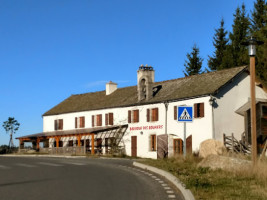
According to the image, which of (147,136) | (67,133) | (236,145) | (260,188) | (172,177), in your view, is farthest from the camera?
(67,133)

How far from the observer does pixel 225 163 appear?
17.4 metres

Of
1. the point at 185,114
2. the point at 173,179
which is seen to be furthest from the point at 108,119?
the point at 173,179

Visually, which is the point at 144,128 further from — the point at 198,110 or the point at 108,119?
the point at 198,110

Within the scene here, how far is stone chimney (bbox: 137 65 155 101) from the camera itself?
45.2 m

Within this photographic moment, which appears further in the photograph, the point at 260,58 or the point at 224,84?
the point at 260,58

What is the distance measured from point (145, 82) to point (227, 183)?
32.7m

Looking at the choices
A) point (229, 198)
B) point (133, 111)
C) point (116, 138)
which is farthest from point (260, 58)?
point (229, 198)

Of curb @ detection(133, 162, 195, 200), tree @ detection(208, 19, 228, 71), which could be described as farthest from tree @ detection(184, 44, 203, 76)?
curb @ detection(133, 162, 195, 200)

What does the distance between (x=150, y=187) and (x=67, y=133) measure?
38303 millimetres

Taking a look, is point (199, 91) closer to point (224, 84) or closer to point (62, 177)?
point (224, 84)

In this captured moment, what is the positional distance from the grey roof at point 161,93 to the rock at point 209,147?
170 inches

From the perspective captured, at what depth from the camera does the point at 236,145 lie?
36.7 meters

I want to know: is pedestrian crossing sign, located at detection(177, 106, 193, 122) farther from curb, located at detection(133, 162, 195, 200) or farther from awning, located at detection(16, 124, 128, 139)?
awning, located at detection(16, 124, 128, 139)

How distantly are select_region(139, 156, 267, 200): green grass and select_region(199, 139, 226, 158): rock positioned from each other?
1628 cm
